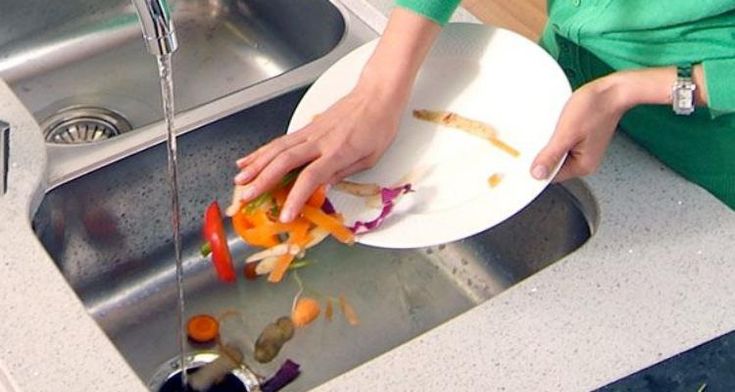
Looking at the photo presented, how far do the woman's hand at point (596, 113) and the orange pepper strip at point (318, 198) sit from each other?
182mm

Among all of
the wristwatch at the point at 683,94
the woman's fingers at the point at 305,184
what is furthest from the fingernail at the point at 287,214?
the wristwatch at the point at 683,94

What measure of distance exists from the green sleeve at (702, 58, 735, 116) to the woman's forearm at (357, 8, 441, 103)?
0.84ft

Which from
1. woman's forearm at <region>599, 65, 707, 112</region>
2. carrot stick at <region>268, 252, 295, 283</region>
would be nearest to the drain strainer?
carrot stick at <region>268, 252, 295, 283</region>

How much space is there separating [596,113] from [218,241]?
1.22 feet

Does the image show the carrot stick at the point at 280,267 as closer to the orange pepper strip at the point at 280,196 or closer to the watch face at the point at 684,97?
the orange pepper strip at the point at 280,196

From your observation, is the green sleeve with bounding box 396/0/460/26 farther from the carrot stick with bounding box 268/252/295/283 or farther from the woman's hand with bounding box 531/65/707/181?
the carrot stick with bounding box 268/252/295/283

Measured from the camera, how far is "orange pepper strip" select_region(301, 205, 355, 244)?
1041mm

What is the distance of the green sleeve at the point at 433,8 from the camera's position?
45.3 inches

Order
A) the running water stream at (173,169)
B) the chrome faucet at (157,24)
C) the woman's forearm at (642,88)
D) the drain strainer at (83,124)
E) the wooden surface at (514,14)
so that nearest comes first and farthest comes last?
the chrome faucet at (157,24) < the running water stream at (173,169) < the woman's forearm at (642,88) < the drain strainer at (83,124) < the wooden surface at (514,14)

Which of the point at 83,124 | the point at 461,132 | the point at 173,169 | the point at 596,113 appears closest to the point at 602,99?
the point at 596,113

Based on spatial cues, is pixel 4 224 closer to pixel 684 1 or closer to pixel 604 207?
pixel 604 207

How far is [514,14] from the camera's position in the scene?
64.5 inches

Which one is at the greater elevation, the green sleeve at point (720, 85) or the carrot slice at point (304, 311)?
the green sleeve at point (720, 85)

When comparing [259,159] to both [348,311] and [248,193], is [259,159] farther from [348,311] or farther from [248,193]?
[348,311]
